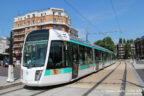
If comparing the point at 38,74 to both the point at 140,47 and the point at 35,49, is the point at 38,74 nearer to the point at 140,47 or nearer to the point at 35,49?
the point at 35,49

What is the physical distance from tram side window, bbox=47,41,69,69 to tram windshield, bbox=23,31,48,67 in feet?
1.23

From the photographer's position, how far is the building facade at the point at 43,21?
2162 inches

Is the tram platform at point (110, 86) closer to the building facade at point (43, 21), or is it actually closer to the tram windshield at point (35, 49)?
the tram windshield at point (35, 49)

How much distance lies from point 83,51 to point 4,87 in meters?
5.98

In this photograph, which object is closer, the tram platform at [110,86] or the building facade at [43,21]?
the tram platform at [110,86]

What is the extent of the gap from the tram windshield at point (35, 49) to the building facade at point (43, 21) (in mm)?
46544

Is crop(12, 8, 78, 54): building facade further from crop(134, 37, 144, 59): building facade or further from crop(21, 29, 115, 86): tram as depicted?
crop(134, 37, 144, 59): building facade

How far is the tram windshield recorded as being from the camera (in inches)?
306

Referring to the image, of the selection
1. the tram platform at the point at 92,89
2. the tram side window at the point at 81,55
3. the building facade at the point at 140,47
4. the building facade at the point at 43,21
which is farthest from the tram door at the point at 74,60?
the building facade at the point at 140,47

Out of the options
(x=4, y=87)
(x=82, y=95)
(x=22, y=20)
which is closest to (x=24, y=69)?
(x=4, y=87)

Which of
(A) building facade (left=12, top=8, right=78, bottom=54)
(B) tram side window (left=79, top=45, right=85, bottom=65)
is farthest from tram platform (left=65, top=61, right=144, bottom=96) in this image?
(A) building facade (left=12, top=8, right=78, bottom=54)

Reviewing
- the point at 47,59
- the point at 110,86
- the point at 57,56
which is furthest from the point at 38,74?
the point at 110,86

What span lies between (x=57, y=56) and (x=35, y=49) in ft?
3.98

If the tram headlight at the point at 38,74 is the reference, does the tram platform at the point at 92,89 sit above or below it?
below
